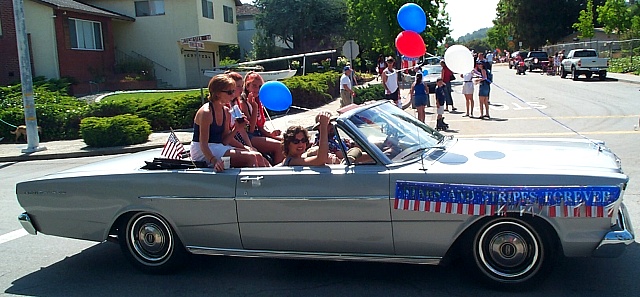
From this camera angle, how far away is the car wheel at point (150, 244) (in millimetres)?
4941

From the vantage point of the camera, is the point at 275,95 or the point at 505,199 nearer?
the point at 505,199

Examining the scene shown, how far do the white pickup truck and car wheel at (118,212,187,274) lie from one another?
3094cm

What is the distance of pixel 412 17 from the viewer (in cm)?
874

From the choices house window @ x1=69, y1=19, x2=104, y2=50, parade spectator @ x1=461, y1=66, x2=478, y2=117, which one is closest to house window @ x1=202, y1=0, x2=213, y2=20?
house window @ x1=69, y1=19, x2=104, y2=50

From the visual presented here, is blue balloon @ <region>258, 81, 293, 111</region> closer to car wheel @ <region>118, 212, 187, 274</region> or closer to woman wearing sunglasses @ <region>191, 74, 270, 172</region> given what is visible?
woman wearing sunglasses @ <region>191, 74, 270, 172</region>

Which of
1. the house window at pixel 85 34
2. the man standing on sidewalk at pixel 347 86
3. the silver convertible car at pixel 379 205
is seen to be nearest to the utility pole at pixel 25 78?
the man standing on sidewalk at pixel 347 86

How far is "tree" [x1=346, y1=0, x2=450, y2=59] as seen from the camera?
2681cm

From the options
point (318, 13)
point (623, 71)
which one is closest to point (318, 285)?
point (623, 71)

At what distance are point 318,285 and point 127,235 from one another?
1.77m

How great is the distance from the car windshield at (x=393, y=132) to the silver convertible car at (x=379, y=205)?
15mm

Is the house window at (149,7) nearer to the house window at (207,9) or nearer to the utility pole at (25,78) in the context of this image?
the house window at (207,9)

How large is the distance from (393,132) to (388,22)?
81.9 feet

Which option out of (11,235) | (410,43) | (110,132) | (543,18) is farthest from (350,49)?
(543,18)

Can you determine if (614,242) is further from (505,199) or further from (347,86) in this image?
(347,86)
